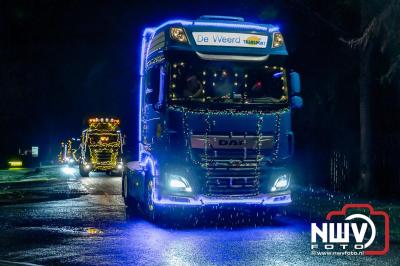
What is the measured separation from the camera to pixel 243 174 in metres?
Answer: 12.9

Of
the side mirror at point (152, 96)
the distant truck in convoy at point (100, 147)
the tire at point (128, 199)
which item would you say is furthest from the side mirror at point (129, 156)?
the distant truck in convoy at point (100, 147)

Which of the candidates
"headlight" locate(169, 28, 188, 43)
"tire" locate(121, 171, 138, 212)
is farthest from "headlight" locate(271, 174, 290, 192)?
"tire" locate(121, 171, 138, 212)

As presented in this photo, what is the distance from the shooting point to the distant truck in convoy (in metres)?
38.1

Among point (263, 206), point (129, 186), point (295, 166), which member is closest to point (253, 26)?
point (263, 206)

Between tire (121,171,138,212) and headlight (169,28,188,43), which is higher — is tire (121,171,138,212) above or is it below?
below

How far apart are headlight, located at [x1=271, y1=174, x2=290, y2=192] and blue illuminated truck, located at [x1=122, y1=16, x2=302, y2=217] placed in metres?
0.02

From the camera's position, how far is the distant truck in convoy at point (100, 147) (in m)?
38.1

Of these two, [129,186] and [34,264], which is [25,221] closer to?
[129,186]

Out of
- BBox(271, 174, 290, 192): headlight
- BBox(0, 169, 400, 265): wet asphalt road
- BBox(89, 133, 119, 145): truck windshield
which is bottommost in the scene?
BBox(0, 169, 400, 265): wet asphalt road

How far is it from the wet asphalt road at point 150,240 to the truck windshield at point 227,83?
8.67 ft

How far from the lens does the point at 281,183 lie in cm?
1325

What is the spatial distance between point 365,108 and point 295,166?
23.3ft

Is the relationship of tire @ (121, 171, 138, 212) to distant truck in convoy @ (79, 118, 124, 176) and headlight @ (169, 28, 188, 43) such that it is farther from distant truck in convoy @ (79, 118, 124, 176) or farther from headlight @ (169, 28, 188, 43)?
distant truck in convoy @ (79, 118, 124, 176)

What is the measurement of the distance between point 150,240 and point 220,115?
292 cm
